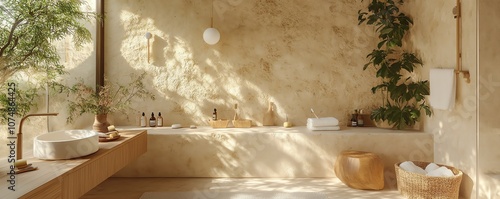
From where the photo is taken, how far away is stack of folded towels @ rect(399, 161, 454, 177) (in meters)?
3.04

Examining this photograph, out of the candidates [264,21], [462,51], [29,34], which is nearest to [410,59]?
[462,51]

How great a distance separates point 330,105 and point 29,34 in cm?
309

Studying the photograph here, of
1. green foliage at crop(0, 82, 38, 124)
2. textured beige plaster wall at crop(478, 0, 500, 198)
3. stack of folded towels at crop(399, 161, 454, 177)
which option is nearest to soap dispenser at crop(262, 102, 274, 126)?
stack of folded towels at crop(399, 161, 454, 177)

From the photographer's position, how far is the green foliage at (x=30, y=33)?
2.37 meters

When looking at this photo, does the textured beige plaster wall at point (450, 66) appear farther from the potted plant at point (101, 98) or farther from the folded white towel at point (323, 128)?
the potted plant at point (101, 98)

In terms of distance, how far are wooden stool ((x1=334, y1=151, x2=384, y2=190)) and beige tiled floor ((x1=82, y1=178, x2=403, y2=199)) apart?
67 millimetres

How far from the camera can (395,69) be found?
3.84m

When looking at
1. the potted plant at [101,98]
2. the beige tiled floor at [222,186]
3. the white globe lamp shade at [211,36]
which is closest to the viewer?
the potted plant at [101,98]

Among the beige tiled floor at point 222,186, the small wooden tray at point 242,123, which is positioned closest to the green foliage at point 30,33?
the beige tiled floor at point 222,186

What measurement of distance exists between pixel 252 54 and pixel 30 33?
7.70 feet

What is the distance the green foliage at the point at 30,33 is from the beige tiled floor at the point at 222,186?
116 centimetres

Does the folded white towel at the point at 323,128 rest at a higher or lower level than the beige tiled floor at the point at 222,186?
higher

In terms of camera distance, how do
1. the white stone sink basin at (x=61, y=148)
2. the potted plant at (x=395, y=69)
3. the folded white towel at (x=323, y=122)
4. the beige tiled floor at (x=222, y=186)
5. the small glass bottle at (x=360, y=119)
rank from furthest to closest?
the small glass bottle at (x=360, y=119), the folded white towel at (x=323, y=122), the potted plant at (x=395, y=69), the beige tiled floor at (x=222, y=186), the white stone sink basin at (x=61, y=148)

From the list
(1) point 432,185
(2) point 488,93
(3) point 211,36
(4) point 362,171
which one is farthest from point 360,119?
(3) point 211,36
